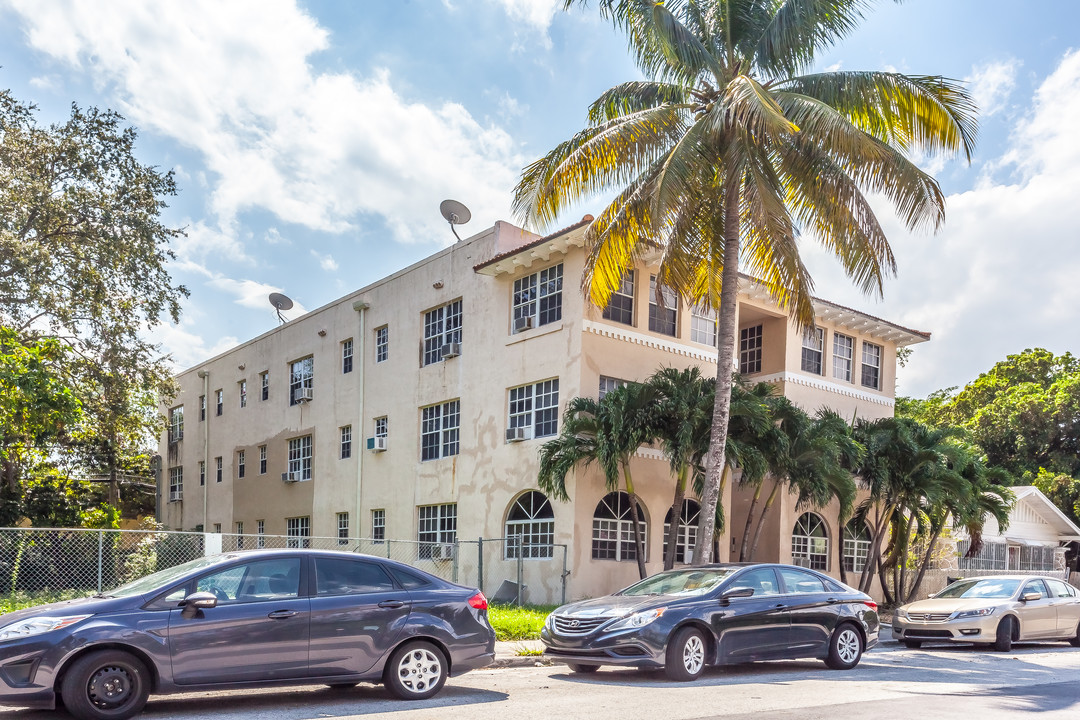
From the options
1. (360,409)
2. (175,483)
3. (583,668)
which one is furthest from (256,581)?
(175,483)

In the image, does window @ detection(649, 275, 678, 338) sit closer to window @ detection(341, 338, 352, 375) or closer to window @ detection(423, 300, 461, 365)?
window @ detection(423, 300, 461, 365)

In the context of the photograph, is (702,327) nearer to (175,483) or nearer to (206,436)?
(206,436)

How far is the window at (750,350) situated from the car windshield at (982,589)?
9.88 meters

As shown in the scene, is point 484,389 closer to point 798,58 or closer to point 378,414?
point 378,414

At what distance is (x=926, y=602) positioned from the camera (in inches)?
640

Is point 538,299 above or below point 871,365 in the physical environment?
above

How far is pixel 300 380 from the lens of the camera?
31.5 metres

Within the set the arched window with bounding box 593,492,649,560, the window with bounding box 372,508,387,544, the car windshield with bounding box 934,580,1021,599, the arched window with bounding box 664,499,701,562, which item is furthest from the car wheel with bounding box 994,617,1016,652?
the window with bounding box 372,508,387,544

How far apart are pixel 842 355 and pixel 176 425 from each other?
26982mm

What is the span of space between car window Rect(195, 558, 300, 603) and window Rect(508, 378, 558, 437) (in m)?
12.3

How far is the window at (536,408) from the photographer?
2130cm

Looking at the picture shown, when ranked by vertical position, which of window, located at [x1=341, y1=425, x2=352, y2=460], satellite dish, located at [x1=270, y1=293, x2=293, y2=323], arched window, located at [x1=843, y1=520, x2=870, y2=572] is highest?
satellite dish, located at [x1=270, y1=293, x2=293, y2=323]

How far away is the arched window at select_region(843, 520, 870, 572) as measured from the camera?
87.5ft

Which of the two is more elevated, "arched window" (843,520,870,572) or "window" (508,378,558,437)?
"window" (508,378,558,437)
